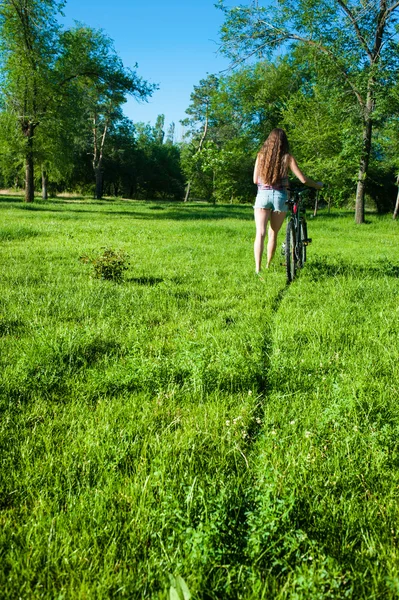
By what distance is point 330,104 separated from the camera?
18.5 meters

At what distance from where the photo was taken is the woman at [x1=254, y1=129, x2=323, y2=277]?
247 inches

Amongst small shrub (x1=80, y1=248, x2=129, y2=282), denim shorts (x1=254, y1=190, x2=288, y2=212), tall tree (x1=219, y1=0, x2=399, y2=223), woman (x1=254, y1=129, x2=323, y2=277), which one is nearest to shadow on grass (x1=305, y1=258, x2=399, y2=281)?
woman (x1=254, y1=129, x2=323, y2=277)

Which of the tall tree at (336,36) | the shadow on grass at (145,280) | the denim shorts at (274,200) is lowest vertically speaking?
the shadow on grass at (145,280)

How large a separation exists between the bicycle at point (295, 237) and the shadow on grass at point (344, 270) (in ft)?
0.92

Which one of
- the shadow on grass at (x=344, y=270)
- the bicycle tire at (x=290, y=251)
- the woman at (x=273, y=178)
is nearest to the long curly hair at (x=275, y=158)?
the woman at (x=273, y=178)

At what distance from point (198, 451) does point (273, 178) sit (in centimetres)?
518

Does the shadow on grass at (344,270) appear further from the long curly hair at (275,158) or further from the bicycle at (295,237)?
the long curly hair at (275,158)

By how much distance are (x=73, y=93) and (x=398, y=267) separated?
24969 millimetres

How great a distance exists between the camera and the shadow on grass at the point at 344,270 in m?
6.64

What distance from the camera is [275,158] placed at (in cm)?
626

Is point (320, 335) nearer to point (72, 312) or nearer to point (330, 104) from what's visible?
point (72, 312)

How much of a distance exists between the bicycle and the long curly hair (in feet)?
1.50

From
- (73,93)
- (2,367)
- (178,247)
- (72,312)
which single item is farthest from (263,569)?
(73,93)

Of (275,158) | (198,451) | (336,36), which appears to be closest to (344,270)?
(275,158)
